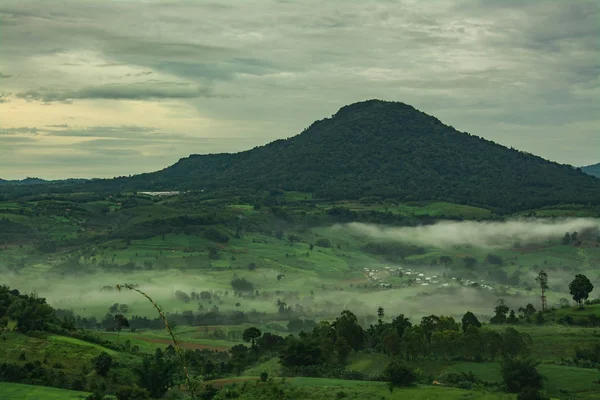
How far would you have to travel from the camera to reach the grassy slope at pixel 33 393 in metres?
68.1

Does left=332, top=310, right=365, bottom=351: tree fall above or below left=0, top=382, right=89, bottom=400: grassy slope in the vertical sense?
above

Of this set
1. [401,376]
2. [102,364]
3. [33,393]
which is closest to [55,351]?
[102,364]

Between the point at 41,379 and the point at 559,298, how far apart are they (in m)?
153

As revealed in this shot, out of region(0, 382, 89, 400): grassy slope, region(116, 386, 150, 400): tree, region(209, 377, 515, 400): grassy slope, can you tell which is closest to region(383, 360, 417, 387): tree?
region(209, 377, 515, 400): grassy slope

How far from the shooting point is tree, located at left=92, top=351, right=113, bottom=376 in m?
81.4

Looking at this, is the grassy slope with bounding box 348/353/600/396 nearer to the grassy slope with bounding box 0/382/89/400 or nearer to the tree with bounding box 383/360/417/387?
the tree with bounding box 383/360/417/387

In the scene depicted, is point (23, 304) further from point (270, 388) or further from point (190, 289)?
point (190, 289)

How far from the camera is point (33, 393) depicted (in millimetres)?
69625

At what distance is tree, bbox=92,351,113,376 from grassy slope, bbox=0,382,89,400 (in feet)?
25.9

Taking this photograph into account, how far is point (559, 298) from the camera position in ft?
612

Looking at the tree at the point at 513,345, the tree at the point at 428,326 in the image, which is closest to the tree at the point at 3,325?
the tree at the point at 428,326

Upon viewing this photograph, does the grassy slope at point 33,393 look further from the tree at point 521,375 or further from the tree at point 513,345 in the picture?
the tree at point 513,345

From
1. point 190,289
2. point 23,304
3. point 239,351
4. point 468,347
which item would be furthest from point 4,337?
point 190,289

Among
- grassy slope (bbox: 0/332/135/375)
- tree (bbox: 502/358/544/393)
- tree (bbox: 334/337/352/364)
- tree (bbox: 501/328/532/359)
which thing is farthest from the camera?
tree (bbox: 334/337/352/364)
